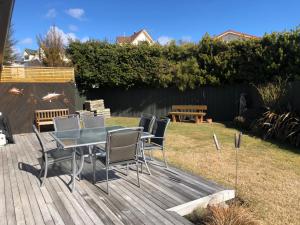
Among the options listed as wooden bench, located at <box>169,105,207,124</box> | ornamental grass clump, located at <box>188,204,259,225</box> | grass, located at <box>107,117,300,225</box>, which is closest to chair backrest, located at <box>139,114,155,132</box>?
grass, located at <box>107,117,300,225</box>

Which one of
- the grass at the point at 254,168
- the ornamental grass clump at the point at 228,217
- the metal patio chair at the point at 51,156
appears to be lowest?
the grass at the point at 254,168

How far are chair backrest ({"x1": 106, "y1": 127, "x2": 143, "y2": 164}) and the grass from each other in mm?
1549

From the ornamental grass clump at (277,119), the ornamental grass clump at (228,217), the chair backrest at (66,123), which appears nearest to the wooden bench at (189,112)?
the ornamental grass clump at (277,119)

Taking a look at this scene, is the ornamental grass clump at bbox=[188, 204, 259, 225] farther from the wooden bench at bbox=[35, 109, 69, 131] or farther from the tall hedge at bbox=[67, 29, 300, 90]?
the tall hedge at bbox=[67, 29, 300, 90]

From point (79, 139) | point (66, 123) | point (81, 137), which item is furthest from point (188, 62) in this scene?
point (79, 139)

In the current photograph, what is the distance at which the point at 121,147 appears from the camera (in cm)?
345

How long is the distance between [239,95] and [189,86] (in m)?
2.15

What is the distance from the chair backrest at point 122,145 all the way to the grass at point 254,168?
1.55 metres

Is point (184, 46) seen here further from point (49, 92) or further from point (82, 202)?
point (82, 202)

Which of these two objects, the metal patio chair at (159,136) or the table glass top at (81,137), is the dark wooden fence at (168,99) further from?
the table glass top at (81,137)

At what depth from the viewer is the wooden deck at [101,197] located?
2.83m

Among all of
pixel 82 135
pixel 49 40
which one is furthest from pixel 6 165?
pixel 49 40

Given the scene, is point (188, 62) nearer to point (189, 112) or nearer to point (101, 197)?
point (189, 112)

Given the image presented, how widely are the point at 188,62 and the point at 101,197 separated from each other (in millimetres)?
8942
